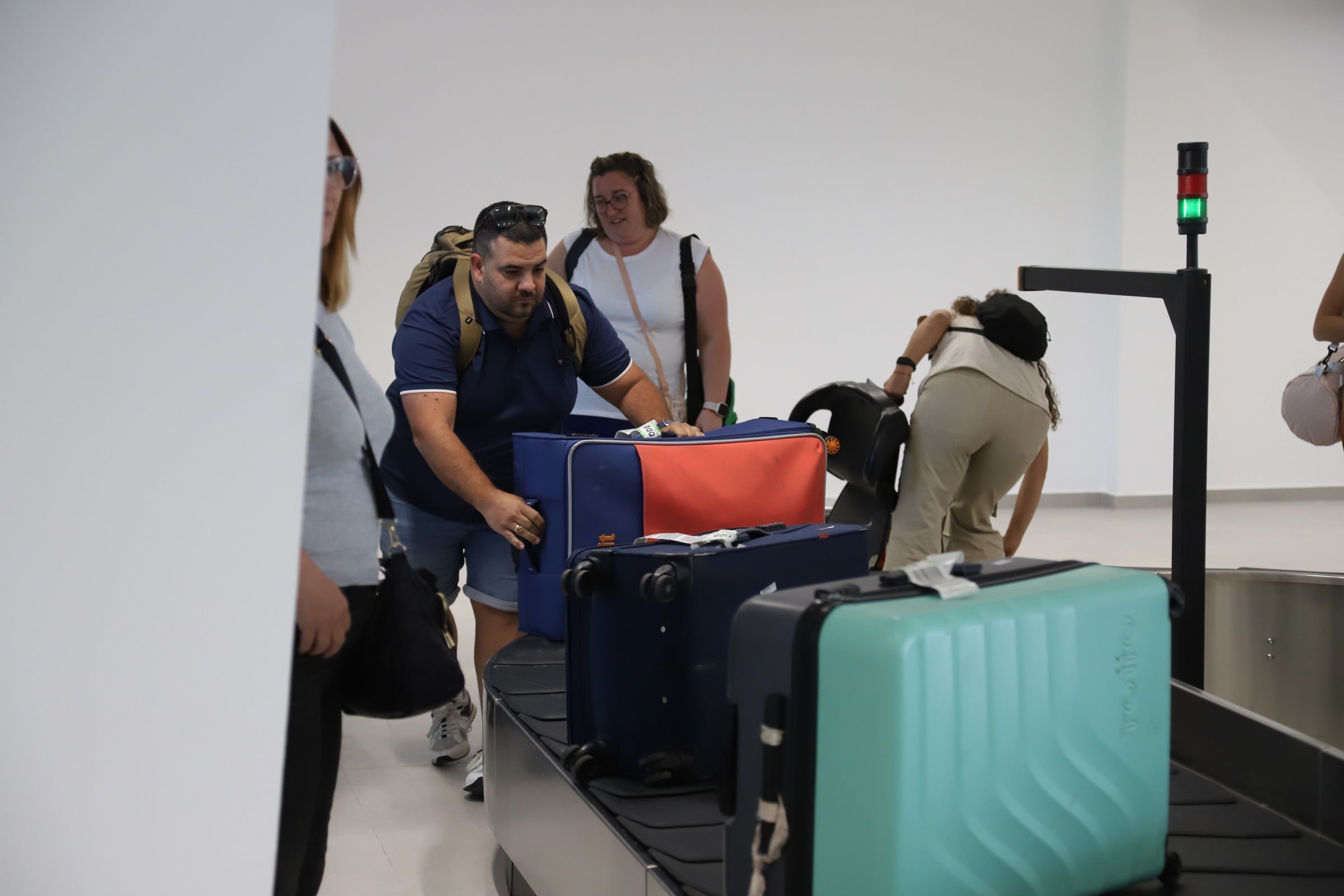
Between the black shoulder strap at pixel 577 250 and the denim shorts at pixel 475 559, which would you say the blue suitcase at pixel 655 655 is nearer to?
the denim shorts at pixel 475 559

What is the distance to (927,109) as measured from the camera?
23.5ft

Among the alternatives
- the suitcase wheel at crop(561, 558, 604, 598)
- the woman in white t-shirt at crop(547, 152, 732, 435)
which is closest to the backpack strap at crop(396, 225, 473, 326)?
the suitcase wheel at crop(561, 558, 604, 598)

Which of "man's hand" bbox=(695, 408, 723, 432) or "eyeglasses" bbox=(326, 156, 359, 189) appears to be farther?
"man's hand" bbox=(695, 408, 723, 432)

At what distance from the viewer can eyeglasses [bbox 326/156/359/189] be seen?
60 cm

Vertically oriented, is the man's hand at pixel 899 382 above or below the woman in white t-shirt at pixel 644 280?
below

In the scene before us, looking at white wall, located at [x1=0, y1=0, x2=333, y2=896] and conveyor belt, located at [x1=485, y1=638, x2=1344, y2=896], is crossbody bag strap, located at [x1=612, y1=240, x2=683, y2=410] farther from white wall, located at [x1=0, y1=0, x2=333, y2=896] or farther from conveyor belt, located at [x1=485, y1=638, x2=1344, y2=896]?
white wall, located at [x1=0, y1=0, x2=333, y2=896]

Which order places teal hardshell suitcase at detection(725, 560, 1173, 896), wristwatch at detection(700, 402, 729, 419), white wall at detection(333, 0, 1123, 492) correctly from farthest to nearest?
white wall at detection(333, 0, 1123, 492)
wristwatch at detection(700, 402, 729, 419)
teal hardshell suitcase at detection(725, 560, 1173, 896)

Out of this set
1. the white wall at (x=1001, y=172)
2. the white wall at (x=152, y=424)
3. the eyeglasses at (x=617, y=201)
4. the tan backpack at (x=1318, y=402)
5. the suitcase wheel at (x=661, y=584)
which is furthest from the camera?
the white wall at (x=1001, y=172)

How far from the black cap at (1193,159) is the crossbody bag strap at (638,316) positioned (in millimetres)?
1656

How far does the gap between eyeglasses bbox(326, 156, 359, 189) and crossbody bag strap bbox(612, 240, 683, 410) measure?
280cm

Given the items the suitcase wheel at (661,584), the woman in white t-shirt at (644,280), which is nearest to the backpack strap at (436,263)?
the suitcase wheel at (661,584)

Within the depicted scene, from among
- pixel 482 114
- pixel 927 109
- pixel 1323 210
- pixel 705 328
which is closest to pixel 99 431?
pixel 705 328

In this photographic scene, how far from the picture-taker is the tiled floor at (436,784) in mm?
850

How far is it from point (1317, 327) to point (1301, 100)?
17.1 ft
